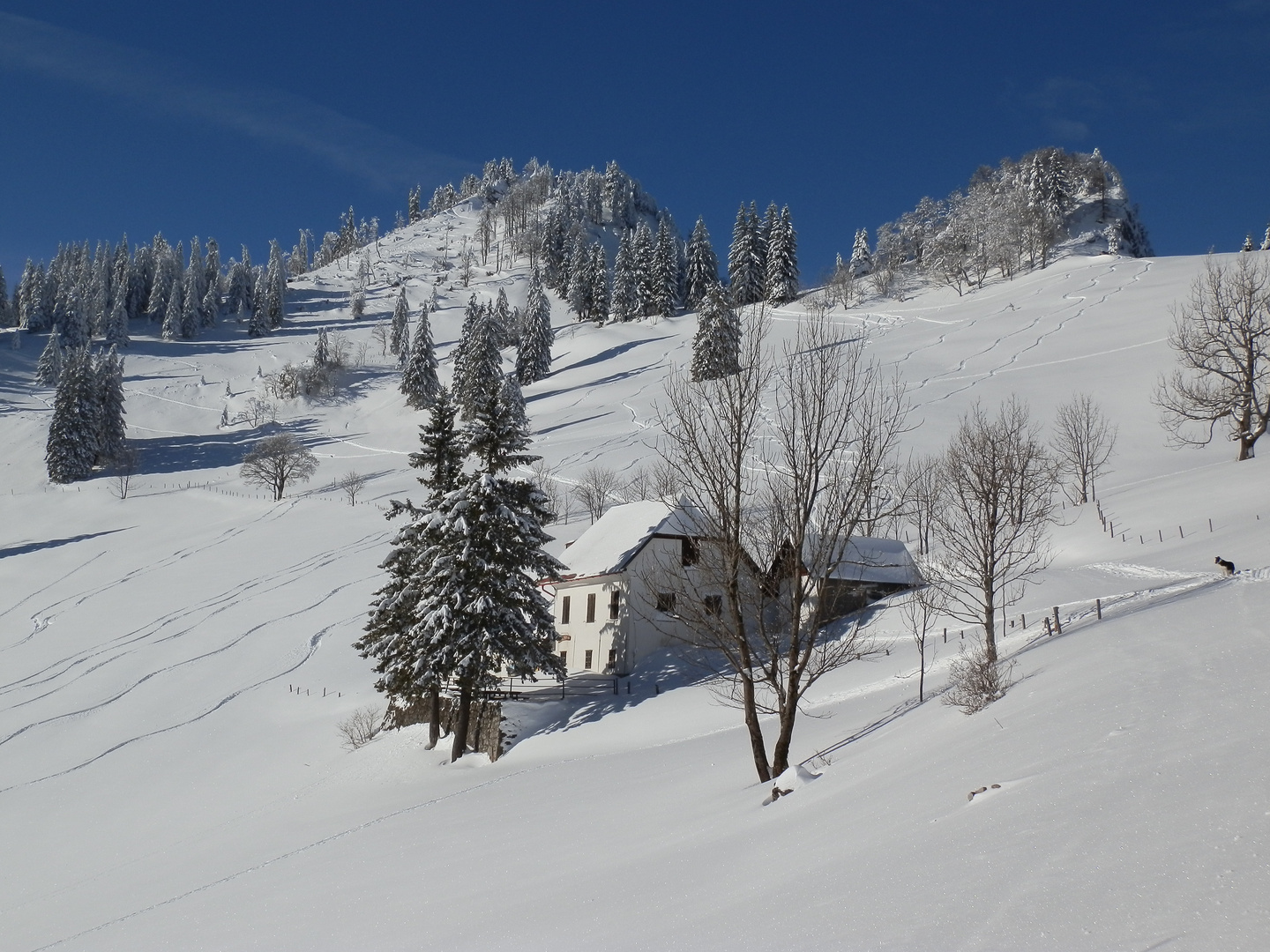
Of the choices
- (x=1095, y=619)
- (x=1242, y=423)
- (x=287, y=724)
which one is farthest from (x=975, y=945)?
(x=1242, y=423)

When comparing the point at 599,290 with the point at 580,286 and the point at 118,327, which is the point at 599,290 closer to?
the point at 580,286

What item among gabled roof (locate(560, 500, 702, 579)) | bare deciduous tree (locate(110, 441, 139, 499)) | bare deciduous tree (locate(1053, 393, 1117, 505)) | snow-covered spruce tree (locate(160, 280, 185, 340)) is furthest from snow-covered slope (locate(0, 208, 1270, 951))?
snow-covered spruce tree (locate(160, 280, 185, 340))

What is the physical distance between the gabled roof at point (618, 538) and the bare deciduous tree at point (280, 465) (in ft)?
133

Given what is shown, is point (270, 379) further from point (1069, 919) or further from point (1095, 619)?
point (1069, 919)

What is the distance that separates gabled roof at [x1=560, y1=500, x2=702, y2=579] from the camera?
128ft

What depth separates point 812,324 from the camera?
1471cm

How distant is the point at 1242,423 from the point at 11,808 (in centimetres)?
5262

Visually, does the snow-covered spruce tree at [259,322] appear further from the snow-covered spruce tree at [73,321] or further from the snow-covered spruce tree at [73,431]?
the snow-covered spruce tree at [73,431]

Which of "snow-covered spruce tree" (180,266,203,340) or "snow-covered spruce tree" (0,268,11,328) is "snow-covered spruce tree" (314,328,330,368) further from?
"snow-covered spruce tree" (0,268,11,328)

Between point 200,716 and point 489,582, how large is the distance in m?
16.3

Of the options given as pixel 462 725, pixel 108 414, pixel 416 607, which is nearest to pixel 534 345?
pixel 108 414

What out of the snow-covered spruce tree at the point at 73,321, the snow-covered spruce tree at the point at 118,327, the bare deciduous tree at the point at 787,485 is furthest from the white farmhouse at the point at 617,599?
the snow-covered spruce tree at the point at 118,327

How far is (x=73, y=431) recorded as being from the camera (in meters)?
85.6

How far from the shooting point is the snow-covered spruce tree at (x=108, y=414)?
8875cm
